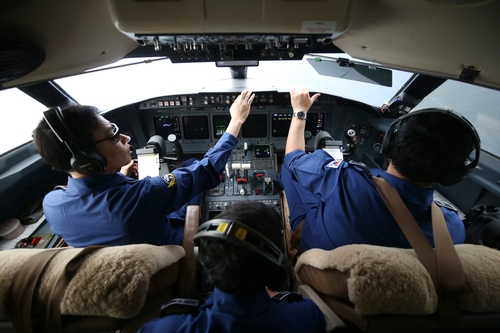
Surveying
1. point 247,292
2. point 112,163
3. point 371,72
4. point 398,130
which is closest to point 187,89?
point 112,163

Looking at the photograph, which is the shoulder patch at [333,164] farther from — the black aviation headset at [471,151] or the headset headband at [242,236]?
the headset headband at [242,236]

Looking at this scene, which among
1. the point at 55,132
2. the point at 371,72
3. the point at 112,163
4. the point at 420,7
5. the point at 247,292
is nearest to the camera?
the point at 247,292

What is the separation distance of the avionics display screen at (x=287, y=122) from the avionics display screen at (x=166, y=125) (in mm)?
1122

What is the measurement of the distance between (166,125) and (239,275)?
7.78ft

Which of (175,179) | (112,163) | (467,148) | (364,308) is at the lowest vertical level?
(364,308)

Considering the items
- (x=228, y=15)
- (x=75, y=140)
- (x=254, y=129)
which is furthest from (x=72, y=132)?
(x=254, y=129)

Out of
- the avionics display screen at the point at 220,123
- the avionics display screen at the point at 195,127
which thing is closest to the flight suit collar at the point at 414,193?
the avionics display screen at the point at 220,123

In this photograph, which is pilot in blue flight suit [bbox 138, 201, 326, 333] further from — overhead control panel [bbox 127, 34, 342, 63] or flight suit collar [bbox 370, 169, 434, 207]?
overhead control panel [bbox 127, 34, 342, 63]

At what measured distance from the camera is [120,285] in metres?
0.70

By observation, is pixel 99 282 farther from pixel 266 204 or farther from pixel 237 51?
pixel 237 51

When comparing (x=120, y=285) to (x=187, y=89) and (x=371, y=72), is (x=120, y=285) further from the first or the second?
(x=371, y=72)

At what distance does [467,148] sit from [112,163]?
1639 mm

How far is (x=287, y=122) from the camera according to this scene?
8.70 feet

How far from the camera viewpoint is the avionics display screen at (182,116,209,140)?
2.62 m
